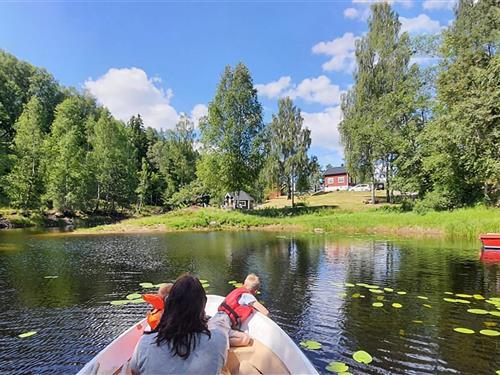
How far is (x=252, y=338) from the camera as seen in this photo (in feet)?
18.7

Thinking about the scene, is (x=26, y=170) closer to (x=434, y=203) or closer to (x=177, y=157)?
(x=177, y=157)

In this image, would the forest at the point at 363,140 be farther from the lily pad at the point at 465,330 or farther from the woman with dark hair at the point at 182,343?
the woman with dark hair at the point at 182,343

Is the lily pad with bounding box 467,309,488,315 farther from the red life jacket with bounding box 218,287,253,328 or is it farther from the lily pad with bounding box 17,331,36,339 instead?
the lily pad with bounding box 17,331,36,339

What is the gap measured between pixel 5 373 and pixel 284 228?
103 ft

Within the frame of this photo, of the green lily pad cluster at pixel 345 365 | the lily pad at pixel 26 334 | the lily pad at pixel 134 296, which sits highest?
the green lily pad cluster at pixel 345 365

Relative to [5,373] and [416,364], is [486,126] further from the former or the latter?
[5,373]

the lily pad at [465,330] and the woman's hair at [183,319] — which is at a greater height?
the woman's hair at [183,319]

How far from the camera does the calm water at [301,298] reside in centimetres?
671

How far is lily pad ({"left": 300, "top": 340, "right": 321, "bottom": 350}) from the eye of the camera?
699 cm

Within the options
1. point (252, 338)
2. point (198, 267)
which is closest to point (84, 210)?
point (198, 267)

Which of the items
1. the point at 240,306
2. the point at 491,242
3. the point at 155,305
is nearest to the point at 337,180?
the point at 491,242

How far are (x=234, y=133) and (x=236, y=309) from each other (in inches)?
1639

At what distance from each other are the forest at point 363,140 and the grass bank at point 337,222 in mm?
3322

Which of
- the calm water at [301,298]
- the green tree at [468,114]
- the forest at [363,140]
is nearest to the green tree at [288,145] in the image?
the forest at [363,140]
